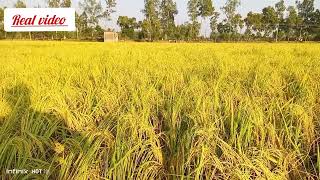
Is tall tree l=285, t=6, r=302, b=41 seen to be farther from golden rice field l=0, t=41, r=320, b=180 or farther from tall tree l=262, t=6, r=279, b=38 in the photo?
golden rice field l=0, t=41, r=320, b=180

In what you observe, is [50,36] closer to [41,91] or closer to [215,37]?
[215,37]

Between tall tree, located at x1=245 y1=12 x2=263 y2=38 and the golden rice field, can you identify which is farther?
tall tree, located at x1=245 y1=12 x2=263 y2=38

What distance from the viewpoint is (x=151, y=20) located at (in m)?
55.0

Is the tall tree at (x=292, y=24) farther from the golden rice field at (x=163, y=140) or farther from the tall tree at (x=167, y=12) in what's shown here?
the golden rice field at (x=163, y=140)

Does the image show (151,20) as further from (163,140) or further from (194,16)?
(163,140)

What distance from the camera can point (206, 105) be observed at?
7.72ft

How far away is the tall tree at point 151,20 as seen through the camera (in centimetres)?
4938

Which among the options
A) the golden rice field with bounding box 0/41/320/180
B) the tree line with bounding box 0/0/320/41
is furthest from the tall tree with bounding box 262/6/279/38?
the golden rice field with bounding box 0/41/320/180

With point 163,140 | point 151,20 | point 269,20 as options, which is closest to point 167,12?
point 151,20

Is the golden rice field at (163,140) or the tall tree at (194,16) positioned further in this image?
the tall tree at (194,16)

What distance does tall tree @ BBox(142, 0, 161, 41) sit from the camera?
49.4 metres

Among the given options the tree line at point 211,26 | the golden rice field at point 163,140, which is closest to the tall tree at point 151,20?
the tree line at point 211,26

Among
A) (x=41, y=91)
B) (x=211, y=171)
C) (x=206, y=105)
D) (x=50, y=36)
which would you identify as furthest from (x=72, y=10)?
(x=50, y=36)

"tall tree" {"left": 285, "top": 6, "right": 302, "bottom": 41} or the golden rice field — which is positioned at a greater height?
"tall tree" {"left": 285, "top": 6, "right": 302, "bottom": 41}
